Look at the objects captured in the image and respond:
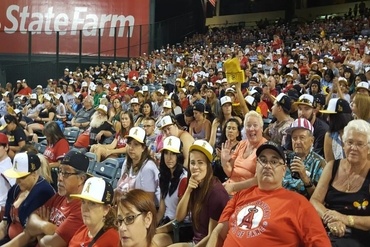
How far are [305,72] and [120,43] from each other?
43.0 feet

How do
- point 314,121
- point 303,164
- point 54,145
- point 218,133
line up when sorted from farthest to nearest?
point 54,145 < point 218,133 < point 314,121 < point 303,164

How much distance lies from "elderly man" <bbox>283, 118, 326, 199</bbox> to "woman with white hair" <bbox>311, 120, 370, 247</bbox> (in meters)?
0.24

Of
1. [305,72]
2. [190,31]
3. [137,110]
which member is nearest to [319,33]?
[190,31]

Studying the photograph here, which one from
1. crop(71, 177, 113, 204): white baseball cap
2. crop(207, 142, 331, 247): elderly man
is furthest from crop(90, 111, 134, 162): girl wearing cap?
crop(207, 142, 331, 247): elderly man

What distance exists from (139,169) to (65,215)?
1.23 meters

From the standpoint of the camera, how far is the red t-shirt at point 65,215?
4.02 meters

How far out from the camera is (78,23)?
25.8 m

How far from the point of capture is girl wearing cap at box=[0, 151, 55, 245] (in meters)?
4.61

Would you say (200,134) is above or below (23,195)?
above

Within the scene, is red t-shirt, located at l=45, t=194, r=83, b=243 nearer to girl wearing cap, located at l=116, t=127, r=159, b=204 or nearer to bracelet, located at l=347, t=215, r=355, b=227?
girl wearing cap, located at l=116, t=127, r=159, b=204

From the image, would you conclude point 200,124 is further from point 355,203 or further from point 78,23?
point 78,23

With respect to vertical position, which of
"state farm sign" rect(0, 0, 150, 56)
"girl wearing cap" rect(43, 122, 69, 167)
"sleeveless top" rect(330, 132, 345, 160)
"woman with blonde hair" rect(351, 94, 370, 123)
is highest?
"state farm sign" rect(0, 0, 150, 56)

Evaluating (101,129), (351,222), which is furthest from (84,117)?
(351,222)

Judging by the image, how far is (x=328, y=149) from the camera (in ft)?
16.3
